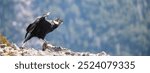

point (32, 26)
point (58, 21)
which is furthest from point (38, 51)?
point (58, 21)

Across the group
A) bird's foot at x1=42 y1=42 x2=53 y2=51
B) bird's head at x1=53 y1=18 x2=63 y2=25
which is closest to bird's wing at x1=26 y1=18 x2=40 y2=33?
bird's head at x1=53 y1=18 x2=63 y2=25

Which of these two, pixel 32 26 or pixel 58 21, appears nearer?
pixel 32 26

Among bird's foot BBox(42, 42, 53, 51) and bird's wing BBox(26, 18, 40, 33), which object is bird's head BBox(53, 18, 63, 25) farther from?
bird's foot BBox(42, 42, 53, 51)

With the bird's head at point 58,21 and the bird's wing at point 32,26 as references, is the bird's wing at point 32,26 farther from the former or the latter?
the bird's head at point 58,21

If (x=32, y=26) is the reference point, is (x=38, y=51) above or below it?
below

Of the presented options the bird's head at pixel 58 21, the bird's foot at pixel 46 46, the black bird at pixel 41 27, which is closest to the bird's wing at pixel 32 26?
the black bird at pixel 41 27

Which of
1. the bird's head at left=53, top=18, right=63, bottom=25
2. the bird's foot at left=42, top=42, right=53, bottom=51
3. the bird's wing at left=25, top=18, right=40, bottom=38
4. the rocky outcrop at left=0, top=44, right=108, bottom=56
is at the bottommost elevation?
the rocky outcrop at left=0, top=44, right=108, bottom=56

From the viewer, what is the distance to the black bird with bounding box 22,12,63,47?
110 feet

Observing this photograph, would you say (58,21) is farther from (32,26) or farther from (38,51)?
(38,51)

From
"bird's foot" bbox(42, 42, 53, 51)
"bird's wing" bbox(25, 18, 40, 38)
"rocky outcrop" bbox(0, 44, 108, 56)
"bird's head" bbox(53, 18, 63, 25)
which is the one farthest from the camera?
"bird's head" bbox(53, 18, 63, 25)

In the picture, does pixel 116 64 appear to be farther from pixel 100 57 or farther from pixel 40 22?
pixel 40 22

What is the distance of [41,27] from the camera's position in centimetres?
3359

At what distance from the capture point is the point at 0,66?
30.1 metres

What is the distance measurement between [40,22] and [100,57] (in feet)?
13.0
